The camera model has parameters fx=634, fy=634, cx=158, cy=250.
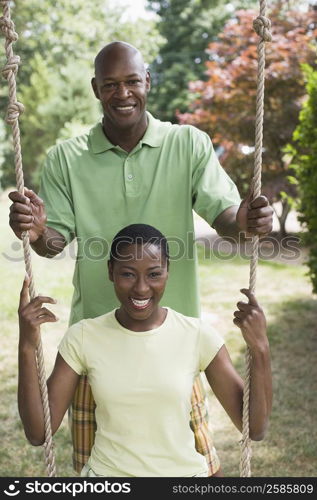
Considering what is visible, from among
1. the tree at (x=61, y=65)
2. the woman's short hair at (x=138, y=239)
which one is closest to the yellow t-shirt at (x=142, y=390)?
the woman's short hair at (x=138, y=239)

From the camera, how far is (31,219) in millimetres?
2068

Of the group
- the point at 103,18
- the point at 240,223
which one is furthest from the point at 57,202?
the point at 103,18

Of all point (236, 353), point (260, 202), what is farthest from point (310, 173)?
point (260, 202)

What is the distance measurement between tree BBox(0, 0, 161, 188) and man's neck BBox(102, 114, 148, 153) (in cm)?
1432

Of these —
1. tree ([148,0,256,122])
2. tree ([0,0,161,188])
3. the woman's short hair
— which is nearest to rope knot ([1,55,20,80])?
the woman's short hair

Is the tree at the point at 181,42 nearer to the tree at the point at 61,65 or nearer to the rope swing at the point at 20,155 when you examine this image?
the tree at the point at 61,65

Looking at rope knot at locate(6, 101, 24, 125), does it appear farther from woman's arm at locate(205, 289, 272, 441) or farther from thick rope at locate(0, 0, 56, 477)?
woman's arm at locate(205, 289, 272, 441)

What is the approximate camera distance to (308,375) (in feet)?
16.9

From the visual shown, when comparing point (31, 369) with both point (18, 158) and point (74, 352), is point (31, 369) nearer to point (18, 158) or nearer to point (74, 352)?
point (74, 352)

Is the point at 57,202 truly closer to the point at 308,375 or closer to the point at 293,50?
the point at 308,375

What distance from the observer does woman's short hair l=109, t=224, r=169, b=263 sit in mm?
2016

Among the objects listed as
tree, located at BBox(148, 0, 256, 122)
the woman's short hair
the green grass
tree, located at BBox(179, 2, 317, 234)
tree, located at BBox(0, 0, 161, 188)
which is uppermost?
tree, located at BBox(148, 0, 256, 122)

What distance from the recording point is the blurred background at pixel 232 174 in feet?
14.1

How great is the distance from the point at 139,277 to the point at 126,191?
0.54 metres
